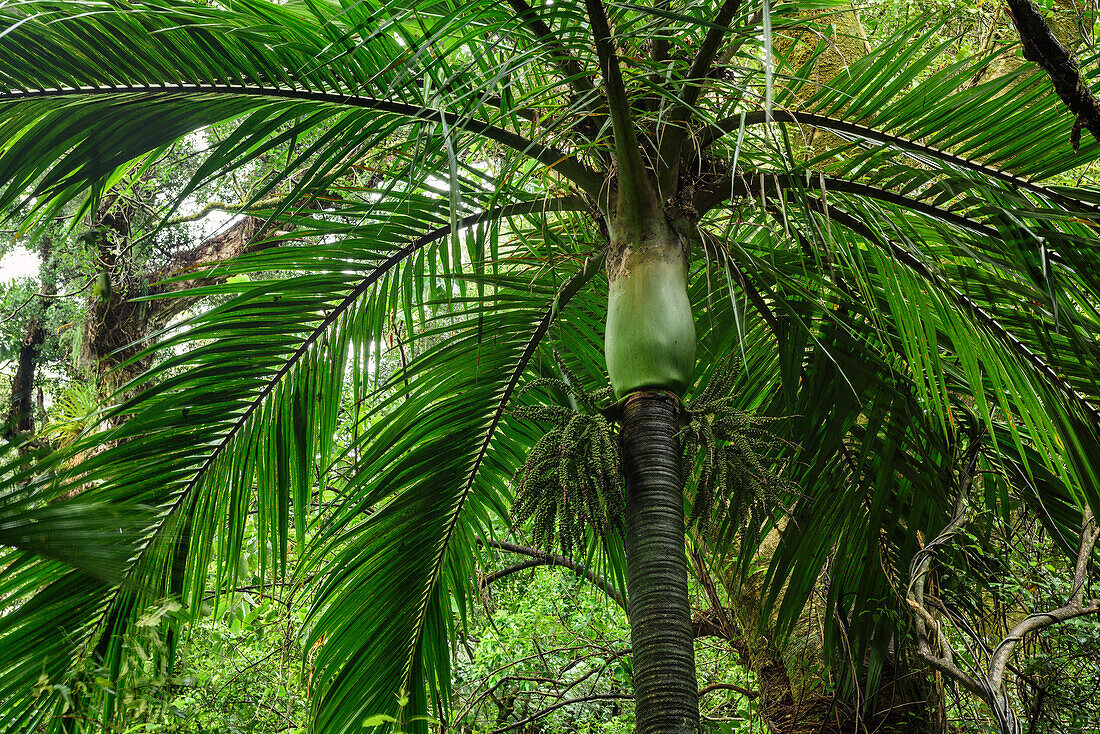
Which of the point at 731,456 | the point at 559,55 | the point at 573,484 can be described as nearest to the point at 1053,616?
the point at 731,456

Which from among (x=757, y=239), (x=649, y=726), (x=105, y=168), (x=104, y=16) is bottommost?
(x=649, y=726)

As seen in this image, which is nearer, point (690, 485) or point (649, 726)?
point (649, 726)

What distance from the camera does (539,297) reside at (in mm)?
3070

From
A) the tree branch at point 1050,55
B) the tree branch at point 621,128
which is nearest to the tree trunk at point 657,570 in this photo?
the tree branch at point 621,128

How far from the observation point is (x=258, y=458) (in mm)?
2953

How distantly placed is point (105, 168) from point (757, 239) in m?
2.55

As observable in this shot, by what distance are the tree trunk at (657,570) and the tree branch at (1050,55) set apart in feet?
3.47

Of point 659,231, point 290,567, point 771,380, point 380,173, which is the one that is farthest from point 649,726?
point 290,567

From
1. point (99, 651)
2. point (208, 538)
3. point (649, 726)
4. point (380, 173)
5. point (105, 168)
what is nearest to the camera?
point (649, 726)

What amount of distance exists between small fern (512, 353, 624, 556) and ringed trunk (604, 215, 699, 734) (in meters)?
0.06

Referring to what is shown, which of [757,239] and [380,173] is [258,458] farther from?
[757,239]

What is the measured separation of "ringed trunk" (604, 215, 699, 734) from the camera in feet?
6.02

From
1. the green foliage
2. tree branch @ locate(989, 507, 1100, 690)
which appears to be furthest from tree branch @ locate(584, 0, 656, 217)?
tree branch @ locate(989, 507, 1100, 690)

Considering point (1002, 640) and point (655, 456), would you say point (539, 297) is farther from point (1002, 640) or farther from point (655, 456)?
point (1002, 640)
